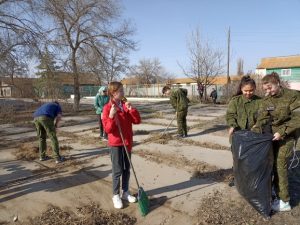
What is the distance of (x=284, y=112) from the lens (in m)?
3.51

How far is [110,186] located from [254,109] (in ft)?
8.10

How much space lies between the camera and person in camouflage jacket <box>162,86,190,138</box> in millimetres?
8703

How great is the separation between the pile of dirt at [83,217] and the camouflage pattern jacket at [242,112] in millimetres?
1815

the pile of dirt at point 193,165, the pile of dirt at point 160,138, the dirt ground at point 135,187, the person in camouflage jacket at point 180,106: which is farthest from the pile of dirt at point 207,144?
the pile of dirt at point 193,165

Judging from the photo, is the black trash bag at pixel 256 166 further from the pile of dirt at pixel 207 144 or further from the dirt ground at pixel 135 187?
the pile of dirt at pixel 207 144

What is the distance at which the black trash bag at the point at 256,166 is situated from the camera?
351 centimetres

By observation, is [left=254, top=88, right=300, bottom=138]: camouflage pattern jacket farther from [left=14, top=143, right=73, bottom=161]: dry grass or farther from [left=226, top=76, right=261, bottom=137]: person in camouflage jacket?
[left=14, top=143, right=73, bottom=161]: dry grass

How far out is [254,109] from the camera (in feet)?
13.0

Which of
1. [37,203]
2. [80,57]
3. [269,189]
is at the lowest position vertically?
[37,203]

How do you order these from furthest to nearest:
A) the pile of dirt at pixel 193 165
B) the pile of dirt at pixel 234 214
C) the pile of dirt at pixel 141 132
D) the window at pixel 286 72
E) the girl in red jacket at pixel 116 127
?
1. the window at pixel 286 72
2. the pile of dirt at pixel 141 132
3. the pile of dirt at pixel 193 165
4. the girl in red jacket at pixel 116 127
5. the pile of dirt at pixel 234 214

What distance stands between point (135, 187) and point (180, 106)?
4343 mm

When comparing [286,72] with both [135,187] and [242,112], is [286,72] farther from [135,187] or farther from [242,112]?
[135,187]

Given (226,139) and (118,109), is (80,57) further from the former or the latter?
(118,109)

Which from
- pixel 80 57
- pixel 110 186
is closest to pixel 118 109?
pixel 110 186
